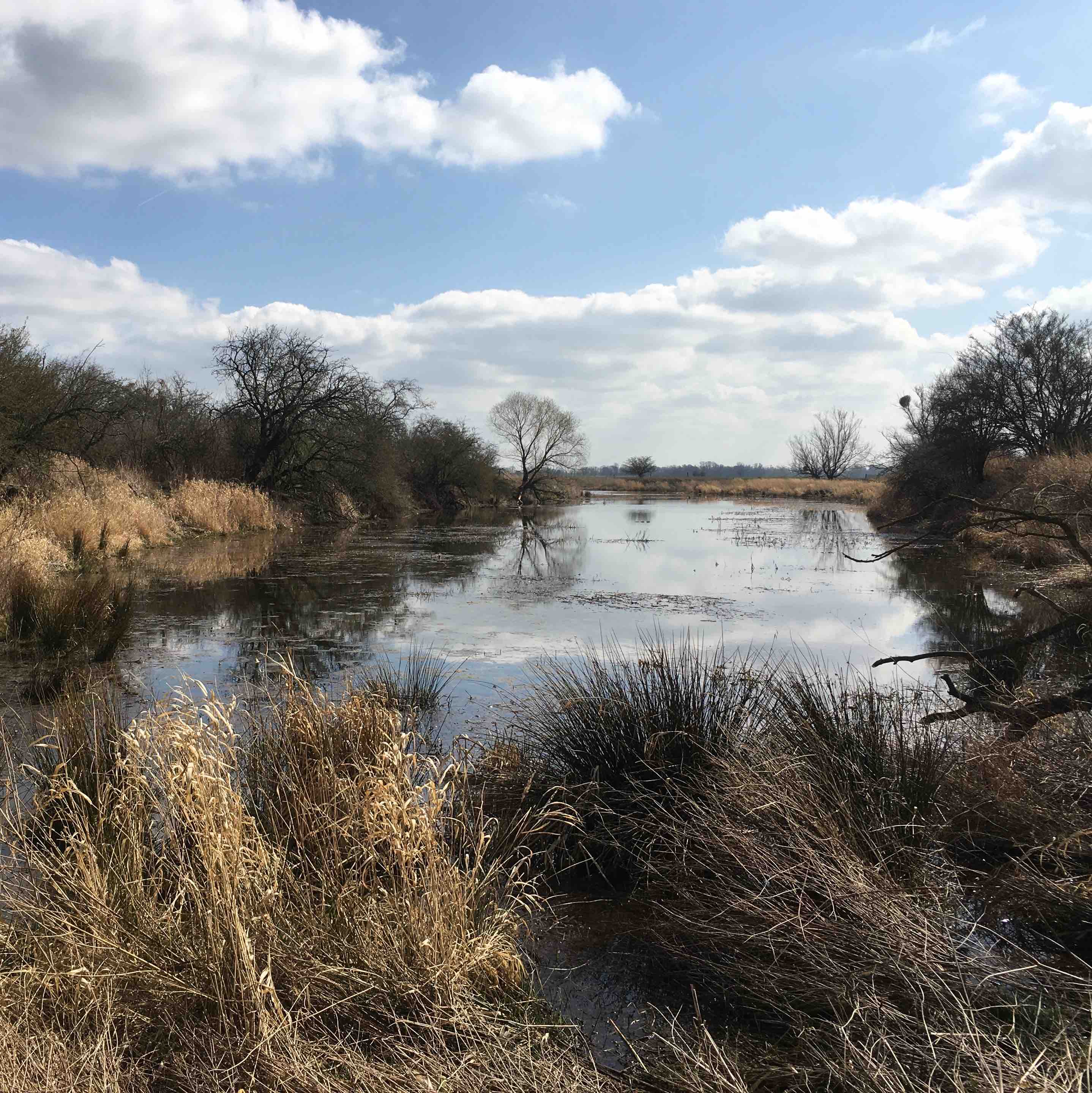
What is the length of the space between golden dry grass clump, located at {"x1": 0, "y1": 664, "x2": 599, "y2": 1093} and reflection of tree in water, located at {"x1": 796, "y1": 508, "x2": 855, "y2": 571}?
1168cm

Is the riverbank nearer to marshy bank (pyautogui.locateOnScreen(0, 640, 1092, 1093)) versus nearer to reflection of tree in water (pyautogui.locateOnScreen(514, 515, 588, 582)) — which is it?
marshy bank (pyautogui.locateOnScreen(0, 640, 1092, 1093))

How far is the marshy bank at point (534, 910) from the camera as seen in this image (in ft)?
7.40

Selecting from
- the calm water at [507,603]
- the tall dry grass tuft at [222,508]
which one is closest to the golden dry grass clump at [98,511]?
the tall dry grass tuft at [222,508]

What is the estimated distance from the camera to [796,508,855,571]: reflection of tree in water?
19.6m

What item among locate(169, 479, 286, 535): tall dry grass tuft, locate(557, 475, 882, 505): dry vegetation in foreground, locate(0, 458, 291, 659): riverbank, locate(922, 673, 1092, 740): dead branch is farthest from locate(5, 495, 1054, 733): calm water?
locate(557, 475, 882, 505): dry vegetation in foreground

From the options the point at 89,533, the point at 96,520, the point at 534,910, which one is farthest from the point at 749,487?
the point at 534,910

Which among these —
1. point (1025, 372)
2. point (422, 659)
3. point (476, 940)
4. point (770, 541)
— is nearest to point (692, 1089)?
point (476, 940)

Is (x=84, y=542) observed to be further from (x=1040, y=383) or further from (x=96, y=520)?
(x=1040, y=383)

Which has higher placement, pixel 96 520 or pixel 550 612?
pixel 96 520

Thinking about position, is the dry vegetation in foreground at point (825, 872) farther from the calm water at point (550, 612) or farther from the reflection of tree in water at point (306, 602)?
the reflection of tree in water at point (306, 602)

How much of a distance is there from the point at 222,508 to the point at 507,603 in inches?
582

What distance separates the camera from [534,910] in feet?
12.1

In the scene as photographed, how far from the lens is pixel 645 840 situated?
3.93m

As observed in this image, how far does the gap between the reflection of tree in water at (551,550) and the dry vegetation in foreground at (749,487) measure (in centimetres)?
2438
